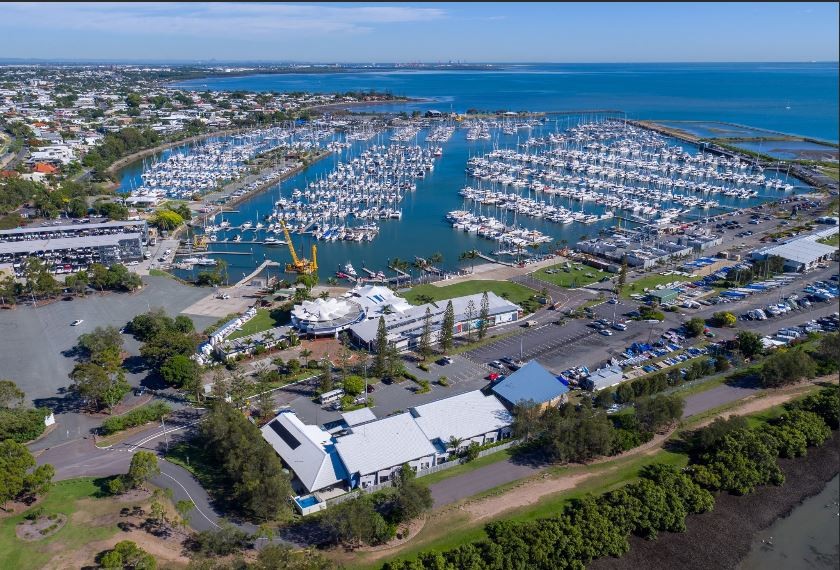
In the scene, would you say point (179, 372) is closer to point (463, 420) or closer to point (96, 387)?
point (96, 387)

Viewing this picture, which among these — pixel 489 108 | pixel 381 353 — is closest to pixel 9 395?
pixel 381 353

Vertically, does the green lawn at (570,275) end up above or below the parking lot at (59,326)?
above

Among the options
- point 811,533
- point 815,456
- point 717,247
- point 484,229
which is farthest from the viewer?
point 484,229

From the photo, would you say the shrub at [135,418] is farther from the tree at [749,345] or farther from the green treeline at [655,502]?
the tree at [749,345]

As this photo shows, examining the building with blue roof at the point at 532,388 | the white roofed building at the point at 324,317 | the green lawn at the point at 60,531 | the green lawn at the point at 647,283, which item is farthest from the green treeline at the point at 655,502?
the white roofed building at the point at 324,317

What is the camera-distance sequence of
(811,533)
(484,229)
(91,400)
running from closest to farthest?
(811,533)
(91,400)
(484,229)

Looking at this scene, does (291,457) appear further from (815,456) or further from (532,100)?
(532,100)

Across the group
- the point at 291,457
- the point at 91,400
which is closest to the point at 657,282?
the point at 291,457

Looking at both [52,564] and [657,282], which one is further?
[657,282]
